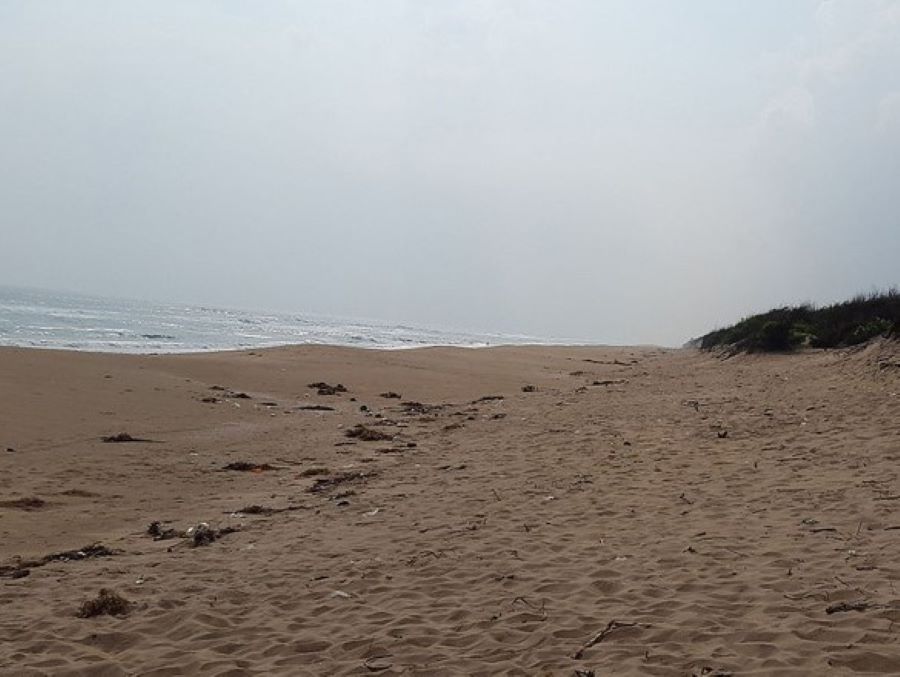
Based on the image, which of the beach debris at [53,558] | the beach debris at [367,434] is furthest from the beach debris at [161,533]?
the beach debris at [367,434]

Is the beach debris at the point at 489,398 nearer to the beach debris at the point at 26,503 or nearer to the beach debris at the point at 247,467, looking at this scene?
the beach debris at the point at 247,467

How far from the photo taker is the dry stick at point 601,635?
4.05m

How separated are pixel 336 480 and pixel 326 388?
1016cm

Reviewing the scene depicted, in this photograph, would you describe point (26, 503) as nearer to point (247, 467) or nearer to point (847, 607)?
point (247, 467)

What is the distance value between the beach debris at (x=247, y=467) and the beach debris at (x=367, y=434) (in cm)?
244

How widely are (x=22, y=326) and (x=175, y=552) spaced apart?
122 feet

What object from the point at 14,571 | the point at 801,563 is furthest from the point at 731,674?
the point at 14,571

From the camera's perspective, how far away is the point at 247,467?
1030cm

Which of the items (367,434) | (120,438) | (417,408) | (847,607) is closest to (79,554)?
(120,438)

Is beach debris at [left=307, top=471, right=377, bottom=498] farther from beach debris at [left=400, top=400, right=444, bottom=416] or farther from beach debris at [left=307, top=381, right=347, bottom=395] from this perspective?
beach debris at [left=307, top=381, right=347, bottom=395]

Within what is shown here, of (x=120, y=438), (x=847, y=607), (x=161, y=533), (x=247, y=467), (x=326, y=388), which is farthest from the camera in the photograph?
(x=326, y=388)

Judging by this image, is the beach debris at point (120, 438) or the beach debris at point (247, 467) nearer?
the beach debris at point (247, 467)

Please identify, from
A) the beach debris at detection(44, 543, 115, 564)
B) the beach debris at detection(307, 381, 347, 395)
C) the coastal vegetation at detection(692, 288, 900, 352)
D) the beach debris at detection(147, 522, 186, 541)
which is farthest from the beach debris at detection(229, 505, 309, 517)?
the coastal vegetation at detection(692, 288, 900, 352)

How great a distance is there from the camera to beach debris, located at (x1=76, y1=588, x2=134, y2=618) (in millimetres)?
5148
